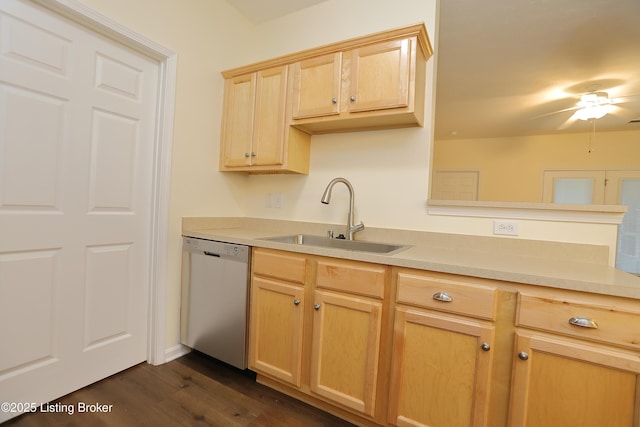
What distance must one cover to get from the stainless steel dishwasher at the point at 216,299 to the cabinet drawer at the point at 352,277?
1.68 ft

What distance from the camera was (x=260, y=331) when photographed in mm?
1673

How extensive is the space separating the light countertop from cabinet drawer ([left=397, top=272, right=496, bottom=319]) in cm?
5

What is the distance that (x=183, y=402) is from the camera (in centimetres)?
154

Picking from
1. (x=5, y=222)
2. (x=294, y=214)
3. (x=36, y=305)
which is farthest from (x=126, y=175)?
(x=294, y=214)

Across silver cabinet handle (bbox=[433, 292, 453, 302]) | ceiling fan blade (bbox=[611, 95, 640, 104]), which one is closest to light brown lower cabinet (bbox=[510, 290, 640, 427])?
silver cabinet handle (bbox=[433, 292, 453, 302])

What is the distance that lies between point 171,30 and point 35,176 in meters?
1.20

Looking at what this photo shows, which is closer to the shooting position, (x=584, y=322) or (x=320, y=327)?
(x=584, y=322)

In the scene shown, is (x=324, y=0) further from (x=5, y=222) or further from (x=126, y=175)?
(x=5, y=222)


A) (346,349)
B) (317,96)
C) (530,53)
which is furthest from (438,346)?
(530,53)

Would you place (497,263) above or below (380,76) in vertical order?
below

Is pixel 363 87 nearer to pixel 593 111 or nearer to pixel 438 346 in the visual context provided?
pixel 438 346

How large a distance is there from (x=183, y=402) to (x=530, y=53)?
3891 mm

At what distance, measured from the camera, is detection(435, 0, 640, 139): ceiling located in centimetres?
217

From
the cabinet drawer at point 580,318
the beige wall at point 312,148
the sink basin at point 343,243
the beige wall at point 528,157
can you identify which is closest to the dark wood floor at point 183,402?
the beige wall at point 312,148
